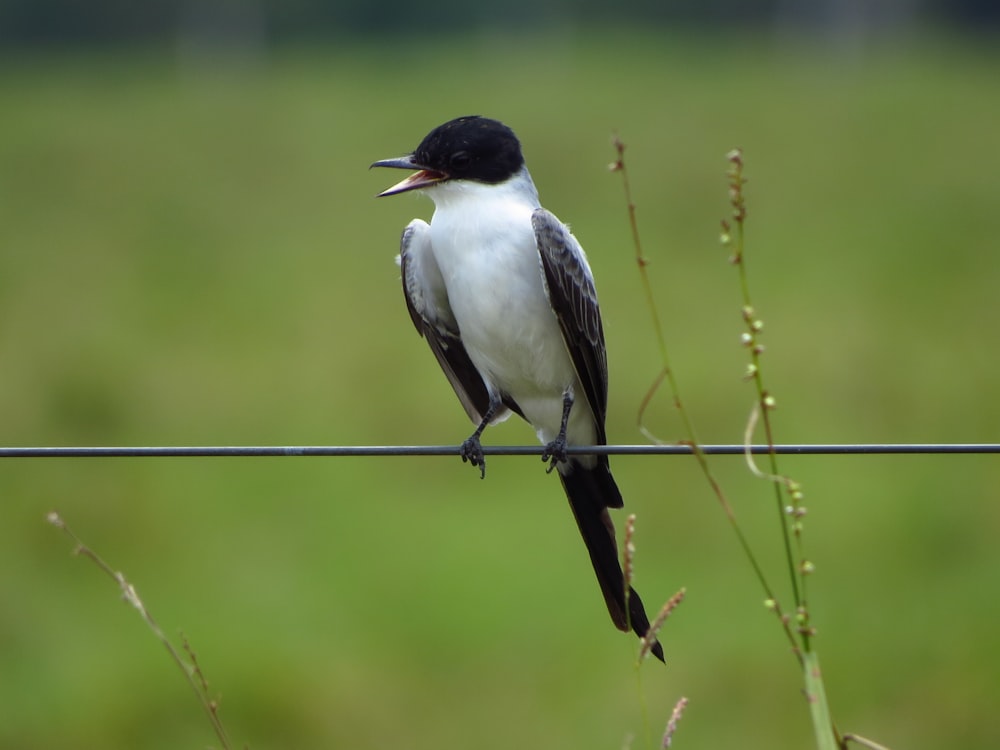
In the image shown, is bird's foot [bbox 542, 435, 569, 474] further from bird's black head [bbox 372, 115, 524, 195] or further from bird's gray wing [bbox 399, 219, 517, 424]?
bird's black head [bbox 372, 115, 524, 195]

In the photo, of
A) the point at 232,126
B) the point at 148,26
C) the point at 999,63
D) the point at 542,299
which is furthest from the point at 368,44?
the point at 542,299

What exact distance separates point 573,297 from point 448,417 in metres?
12.5

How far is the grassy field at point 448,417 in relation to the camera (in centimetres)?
1422

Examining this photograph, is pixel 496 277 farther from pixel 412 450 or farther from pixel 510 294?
pixel 412 450

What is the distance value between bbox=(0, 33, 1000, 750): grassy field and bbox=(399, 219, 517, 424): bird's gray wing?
6.51 m

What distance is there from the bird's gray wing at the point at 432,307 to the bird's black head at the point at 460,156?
8.4 inches

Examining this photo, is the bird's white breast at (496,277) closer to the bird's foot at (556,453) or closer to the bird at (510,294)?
the bird at (510,294)

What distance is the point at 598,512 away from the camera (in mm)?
5656

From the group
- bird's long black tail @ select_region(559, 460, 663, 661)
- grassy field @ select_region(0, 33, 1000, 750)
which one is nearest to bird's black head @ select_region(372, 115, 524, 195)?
bird's long black tail @ select_region(559, 460, 663, 661)

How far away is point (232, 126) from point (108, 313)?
738 cm

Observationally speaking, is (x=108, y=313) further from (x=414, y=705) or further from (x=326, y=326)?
(x=414, y=705)

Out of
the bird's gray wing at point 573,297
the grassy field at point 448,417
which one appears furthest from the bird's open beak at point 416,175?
the grassy field at point 448,417

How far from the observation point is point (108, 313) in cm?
2288

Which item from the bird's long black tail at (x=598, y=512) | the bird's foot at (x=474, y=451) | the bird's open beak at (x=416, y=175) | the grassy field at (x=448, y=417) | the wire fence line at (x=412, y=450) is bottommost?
the grassy field at (x=448, y=417)
